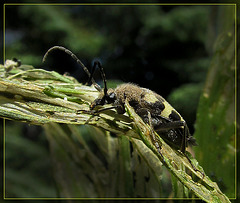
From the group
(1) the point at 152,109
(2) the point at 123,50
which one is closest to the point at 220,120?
(1) the point at 152,109

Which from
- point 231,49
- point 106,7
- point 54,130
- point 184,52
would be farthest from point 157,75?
A: point 54,130

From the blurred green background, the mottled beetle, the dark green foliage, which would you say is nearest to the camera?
the mottled beetle

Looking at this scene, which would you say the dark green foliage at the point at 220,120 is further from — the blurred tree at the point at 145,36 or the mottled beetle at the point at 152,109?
the blurred tree at the point at 145,36

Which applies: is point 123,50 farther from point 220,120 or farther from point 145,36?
point 220,120

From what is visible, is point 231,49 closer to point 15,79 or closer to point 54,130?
point 54,130

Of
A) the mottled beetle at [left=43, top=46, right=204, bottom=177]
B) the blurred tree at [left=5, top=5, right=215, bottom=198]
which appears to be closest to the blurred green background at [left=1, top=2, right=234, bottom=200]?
the blurred tree at [left=5, top=5, right=215, bottom=198]

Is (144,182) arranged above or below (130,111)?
below

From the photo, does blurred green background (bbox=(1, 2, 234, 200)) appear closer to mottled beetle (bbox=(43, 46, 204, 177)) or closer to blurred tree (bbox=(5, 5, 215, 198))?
blurred tree (bbox=(5, 5, 215, 198))

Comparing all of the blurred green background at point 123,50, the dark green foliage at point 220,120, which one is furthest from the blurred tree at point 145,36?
the dark green foliage at point 220,120

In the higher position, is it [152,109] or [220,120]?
[152,109]
